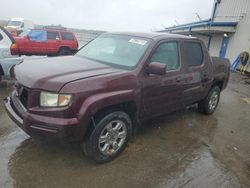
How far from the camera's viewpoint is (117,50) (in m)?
4.36

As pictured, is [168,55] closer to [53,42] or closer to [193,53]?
[193,53]

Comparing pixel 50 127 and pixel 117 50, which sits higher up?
pixel 117 50

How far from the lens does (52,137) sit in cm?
315

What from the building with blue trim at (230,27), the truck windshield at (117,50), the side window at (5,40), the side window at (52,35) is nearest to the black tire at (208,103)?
the truck windshield at (117,50)

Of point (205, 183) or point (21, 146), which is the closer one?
point (205, 183)

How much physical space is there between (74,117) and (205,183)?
6.53ft

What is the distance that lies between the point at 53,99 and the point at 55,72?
440 millimetres

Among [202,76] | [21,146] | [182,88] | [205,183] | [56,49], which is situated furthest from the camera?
[56,49]

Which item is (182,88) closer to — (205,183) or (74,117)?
(205,183)

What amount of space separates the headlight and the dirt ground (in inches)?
38.2

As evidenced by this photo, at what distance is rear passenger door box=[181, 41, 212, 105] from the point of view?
15.9ft

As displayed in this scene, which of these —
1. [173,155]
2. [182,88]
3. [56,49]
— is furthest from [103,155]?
[56,49]

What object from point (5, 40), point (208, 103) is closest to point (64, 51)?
point (5, 40)

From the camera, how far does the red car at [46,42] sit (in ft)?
47.7
